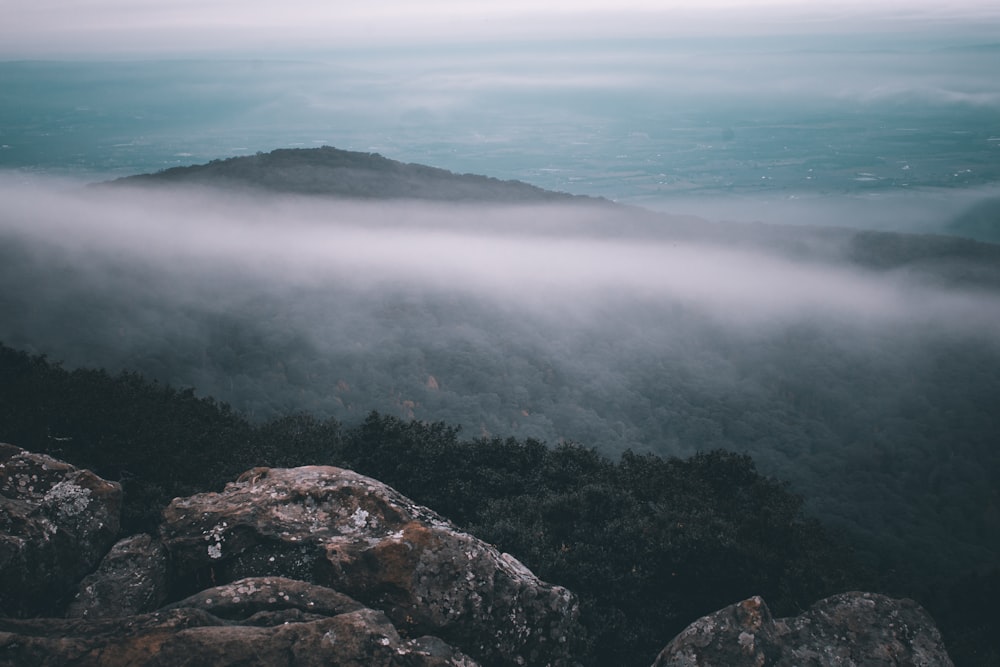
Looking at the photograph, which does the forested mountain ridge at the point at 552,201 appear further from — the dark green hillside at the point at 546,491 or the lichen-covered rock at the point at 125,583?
the lichen-covered rock at the point at 125,583

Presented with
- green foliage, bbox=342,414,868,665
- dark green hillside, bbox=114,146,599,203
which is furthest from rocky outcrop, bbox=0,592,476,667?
dark green hillside, bbox=114,146,599,203

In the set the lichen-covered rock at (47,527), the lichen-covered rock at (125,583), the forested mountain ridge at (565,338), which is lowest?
the forested mountain ridge at (565,338)

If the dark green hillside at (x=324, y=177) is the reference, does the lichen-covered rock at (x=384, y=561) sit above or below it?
below

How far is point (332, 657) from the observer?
1050 cm

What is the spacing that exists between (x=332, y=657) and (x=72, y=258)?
230 ft

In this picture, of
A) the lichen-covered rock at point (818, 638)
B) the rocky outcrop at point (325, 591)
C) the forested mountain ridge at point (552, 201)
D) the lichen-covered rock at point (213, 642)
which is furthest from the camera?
the forested mountain ridge at point (552, 201)

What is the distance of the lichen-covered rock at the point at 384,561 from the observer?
12438 mm

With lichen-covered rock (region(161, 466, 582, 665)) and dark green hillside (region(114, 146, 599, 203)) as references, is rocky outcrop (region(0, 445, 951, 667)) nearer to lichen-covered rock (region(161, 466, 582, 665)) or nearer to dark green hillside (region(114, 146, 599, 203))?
lichen-covered rock (region(161, 466, 582, 665))

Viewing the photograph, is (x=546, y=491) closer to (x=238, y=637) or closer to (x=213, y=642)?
(x=238, y=637)

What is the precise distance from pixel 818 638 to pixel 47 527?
51.4 feet

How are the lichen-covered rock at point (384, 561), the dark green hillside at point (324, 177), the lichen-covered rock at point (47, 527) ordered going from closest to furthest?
the lichen-covered rock at point (47, 527), the lichen-covered rock at point (384, 561), the dark green hillside at point (324, 177)

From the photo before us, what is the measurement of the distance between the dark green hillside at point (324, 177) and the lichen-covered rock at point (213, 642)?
4300 inches

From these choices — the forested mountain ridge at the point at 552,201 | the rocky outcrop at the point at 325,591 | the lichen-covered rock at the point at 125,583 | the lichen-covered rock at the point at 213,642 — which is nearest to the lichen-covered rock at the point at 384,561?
the rocky outcrop at the point at 325,591

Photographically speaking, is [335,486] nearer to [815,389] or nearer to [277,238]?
[815,389]
